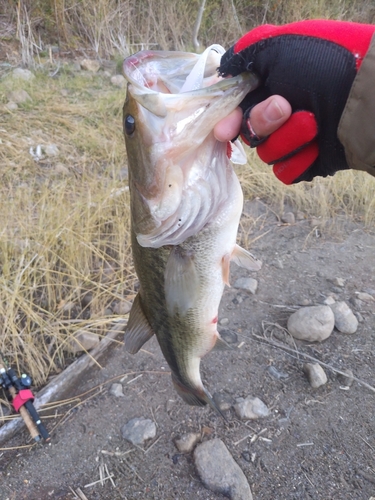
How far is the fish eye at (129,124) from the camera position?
125cm

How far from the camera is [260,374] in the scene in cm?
256

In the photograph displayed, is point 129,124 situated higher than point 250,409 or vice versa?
point 129,124

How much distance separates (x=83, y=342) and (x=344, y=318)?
6.01 feet

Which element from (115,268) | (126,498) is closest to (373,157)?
(126,498)

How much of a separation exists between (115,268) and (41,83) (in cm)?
521

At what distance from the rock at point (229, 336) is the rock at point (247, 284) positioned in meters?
0.46

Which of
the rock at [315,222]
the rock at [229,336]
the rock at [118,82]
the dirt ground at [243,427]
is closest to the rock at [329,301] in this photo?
the dirt ground at [243,427]

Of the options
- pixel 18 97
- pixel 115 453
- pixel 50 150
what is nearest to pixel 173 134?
pixel 115 453

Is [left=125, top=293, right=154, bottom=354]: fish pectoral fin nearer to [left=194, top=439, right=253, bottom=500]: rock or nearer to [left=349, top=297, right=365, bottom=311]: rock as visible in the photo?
[left=194, top=439, right=253, bottom=500]: rock

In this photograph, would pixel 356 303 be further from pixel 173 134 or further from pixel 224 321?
pixel 173 134

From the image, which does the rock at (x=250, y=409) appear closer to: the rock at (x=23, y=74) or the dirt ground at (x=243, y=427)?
the dirt ground at (x=243, y=427)

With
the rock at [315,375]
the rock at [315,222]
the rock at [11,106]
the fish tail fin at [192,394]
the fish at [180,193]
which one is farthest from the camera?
the rock at [11,106]

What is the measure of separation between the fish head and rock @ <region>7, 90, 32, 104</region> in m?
5.59

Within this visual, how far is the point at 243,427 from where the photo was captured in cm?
229
